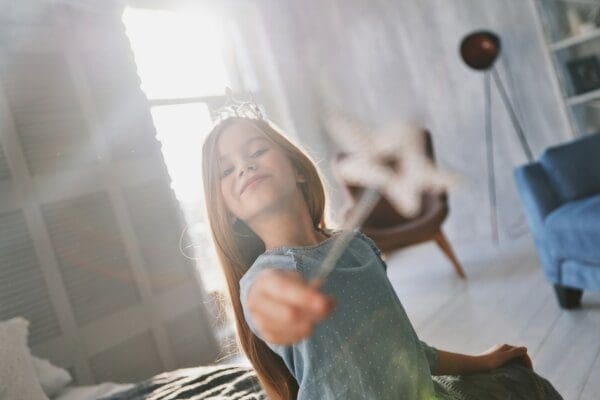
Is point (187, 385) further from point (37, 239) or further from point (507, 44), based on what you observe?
point (507, 44)

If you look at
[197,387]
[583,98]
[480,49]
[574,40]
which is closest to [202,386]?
[197,387]

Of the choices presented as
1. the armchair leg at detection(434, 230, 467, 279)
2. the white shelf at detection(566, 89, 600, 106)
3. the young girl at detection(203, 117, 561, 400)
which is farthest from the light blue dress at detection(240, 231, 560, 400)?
the white shelf at detection(566, 89, 600, 106)

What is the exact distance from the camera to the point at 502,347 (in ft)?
3.26

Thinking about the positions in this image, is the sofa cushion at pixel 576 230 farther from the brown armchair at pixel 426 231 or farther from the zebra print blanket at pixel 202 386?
Result: the zebra print blanket at pixel 202 386

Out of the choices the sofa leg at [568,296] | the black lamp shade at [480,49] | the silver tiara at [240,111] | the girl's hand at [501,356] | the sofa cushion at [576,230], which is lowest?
the sofa leg at [568,296]

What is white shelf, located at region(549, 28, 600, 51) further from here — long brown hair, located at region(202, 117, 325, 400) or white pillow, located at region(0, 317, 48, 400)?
white pillow, located at region(0, 317, 48, 400)

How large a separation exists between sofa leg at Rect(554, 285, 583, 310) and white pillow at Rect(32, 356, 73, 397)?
7.94 ft

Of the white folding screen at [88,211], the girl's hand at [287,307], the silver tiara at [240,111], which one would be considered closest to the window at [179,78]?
the white folding screen at [88,211]

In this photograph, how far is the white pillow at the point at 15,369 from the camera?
69.1 inches

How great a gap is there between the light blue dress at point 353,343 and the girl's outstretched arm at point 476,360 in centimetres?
23

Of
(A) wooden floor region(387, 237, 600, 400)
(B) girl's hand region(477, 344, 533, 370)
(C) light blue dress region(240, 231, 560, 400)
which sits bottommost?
(A) wooden floor region(387, 237, 600, 400)

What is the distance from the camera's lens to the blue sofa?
7.66ft

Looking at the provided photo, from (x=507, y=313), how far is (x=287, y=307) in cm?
278

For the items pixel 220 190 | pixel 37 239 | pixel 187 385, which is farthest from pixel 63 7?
pixel 220 190
